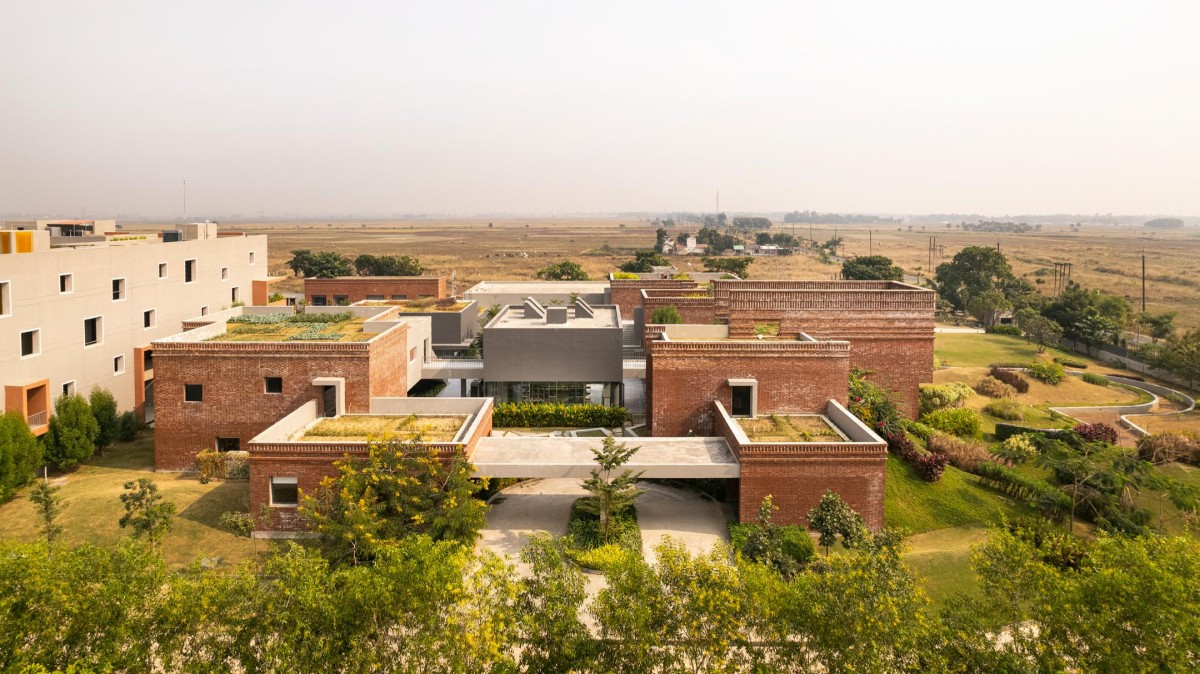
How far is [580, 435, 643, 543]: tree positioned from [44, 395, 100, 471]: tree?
2045 cm

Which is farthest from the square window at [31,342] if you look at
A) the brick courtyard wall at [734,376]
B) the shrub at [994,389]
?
the shrub at [994,389]

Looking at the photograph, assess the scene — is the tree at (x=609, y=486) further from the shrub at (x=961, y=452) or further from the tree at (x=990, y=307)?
the tree at (x=990, y=307)

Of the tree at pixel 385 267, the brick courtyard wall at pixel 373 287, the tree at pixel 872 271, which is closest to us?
the brick courtyard wall at pixel 373 287

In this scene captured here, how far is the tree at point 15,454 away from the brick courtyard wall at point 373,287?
33.2 m

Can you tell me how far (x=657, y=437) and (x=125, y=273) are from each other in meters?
27.6

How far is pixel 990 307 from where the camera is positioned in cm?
6888

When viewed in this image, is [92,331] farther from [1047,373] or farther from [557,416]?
[1047,373]

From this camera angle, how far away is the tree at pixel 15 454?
24562 mm

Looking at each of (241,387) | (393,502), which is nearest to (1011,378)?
(393,502)

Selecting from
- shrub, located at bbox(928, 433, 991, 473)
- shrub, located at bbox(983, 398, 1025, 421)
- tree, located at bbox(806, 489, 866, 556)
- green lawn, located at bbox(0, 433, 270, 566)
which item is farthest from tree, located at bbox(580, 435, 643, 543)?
shrub, located at bbox(983, 398, 1025, 421)

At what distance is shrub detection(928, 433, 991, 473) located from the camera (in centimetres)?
2894

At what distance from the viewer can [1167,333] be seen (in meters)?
57.6

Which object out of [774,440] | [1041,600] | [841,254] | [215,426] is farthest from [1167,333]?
[841,254]

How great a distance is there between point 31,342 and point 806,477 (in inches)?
1217
